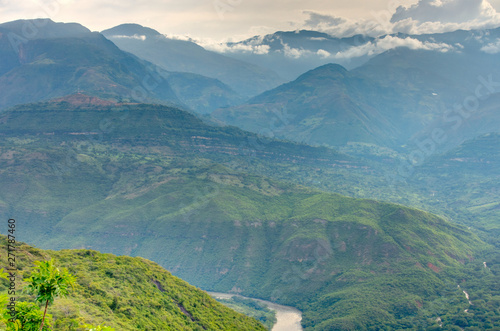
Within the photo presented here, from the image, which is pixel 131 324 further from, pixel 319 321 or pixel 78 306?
pixel 319 321

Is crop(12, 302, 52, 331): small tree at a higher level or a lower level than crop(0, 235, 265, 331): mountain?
lower

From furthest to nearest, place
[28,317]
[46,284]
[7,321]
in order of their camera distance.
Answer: [28,317], [46,284], [7,321]

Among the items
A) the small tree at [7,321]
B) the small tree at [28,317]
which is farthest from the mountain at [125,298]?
the small tree at [7,321]

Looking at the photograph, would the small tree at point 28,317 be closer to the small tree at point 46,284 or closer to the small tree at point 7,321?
the small tree at point 7,321

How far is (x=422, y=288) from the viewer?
19562 centimetres

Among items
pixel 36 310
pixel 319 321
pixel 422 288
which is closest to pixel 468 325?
pixel 422 288

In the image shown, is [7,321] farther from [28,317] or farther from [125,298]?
[125,298]

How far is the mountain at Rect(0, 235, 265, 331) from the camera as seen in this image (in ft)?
258

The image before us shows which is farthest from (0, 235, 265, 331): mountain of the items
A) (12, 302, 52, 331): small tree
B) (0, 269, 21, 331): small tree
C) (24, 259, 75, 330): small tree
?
(24, 259, 75, 330): small tree

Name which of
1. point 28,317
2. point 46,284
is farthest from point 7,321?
point 46,284

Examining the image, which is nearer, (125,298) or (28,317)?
(28,317)

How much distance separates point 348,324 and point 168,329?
310 feet

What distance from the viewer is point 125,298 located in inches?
3789

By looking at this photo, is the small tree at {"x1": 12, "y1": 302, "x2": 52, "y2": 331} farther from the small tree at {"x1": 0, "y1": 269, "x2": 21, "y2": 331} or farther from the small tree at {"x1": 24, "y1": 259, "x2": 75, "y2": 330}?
the small tree at {"x1": 24, "y1": 259, "x2": 75, "y2": 330}
